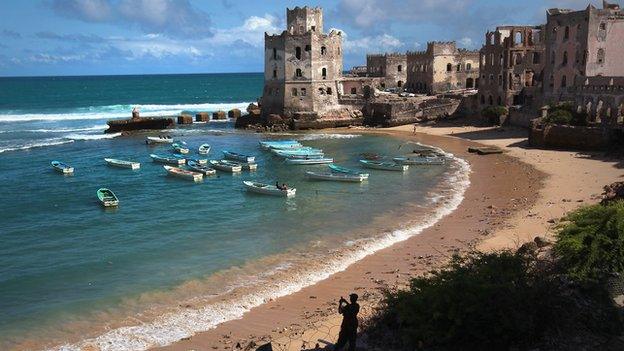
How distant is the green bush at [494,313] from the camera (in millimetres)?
10797

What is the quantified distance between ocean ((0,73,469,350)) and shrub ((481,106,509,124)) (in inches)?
561

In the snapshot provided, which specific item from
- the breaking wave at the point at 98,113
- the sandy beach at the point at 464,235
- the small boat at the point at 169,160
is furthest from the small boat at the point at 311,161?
the breaking wave at the point at 98,113

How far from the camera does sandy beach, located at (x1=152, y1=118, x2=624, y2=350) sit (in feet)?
49.8

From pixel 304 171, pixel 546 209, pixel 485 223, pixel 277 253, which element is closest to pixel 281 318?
pixel 277 253

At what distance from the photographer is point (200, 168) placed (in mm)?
39781

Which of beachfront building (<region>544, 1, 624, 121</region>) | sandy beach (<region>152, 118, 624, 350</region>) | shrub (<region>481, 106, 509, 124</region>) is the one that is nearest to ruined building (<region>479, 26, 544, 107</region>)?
shrub (<region>481, 106, 509, 124</region>)

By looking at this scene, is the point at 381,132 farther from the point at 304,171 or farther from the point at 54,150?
the point at 54,150

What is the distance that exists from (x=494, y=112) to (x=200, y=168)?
30.5 m

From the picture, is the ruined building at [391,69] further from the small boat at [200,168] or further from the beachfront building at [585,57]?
the small boat at [200,168]

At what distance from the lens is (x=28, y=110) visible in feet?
319

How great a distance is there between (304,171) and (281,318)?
78.7ft

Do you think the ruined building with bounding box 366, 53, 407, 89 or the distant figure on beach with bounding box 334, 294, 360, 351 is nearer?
the distant figure on beach with bounding box 334, 294, 360, 351

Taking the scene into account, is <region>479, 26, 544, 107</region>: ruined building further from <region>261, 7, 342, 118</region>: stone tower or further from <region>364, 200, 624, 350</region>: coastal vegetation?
<region>364, 200, 624, 350</region>: coastal vegetation

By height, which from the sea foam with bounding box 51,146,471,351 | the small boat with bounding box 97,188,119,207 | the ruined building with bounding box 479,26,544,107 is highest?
the ruined building with bounding box 479,26,544,107
